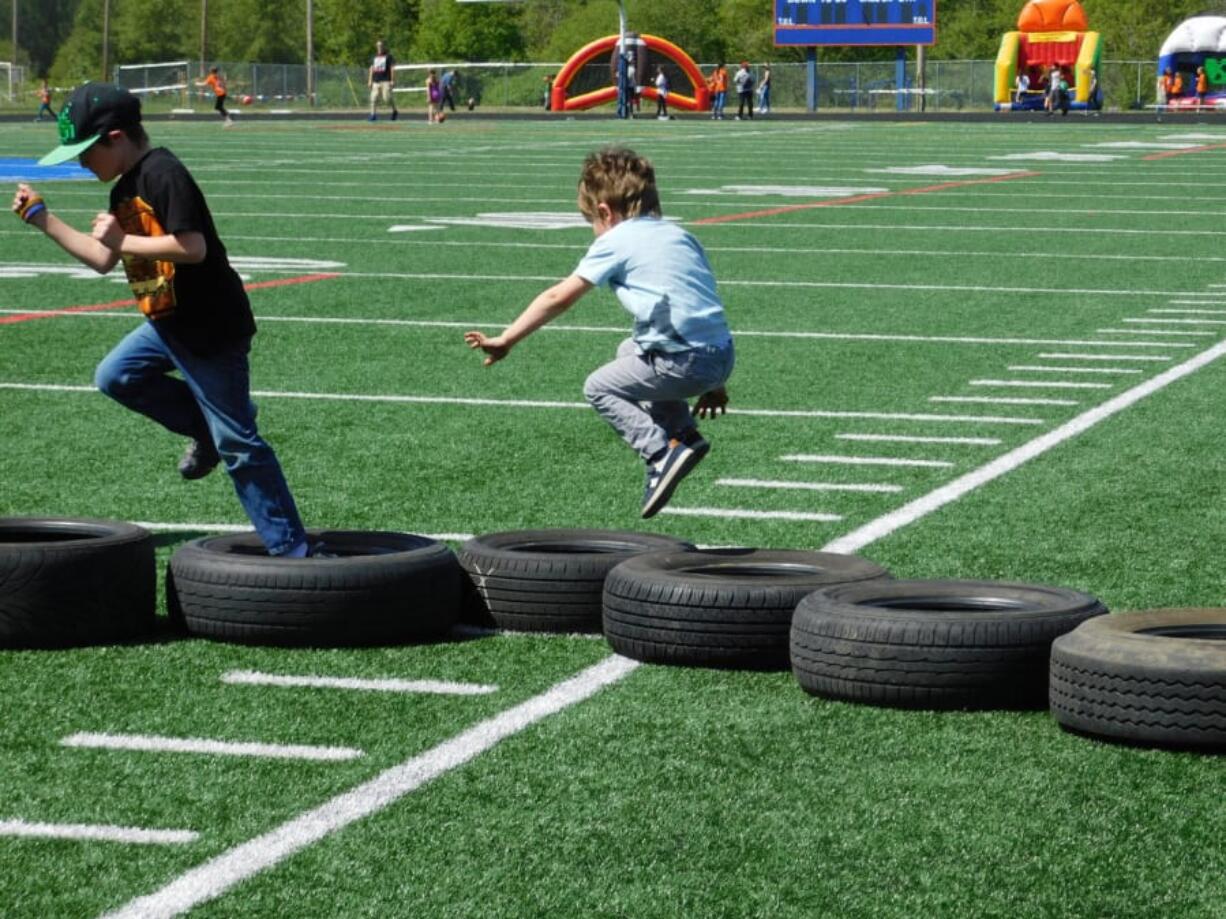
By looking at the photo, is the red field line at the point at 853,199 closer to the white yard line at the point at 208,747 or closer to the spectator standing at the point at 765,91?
the white yard line at the point at 208,747

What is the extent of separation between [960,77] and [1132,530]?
3030 inches

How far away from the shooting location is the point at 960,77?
3297 inches

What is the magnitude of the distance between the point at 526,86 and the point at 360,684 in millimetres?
90909

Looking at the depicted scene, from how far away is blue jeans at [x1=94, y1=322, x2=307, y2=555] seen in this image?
7.44m

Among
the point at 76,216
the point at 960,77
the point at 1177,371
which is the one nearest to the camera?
the point at 1177,371

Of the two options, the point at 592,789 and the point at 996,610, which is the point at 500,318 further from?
the point at 592,789

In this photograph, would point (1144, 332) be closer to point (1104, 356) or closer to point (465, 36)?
point (1104, 356)

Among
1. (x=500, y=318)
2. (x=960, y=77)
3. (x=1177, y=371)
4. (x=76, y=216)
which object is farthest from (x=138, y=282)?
(x=960, y=77)

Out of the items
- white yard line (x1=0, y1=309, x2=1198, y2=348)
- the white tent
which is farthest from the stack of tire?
the white tent

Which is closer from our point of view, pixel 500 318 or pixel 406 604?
pixel 406 604

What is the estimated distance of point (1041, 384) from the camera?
42.0 ft

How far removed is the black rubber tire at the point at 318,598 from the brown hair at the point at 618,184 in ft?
4.41

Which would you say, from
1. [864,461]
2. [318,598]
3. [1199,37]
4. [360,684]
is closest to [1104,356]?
[864,461]

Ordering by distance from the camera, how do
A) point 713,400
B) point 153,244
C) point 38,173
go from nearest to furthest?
1. point 153,244
2. point 713,400
3. point 38,173
